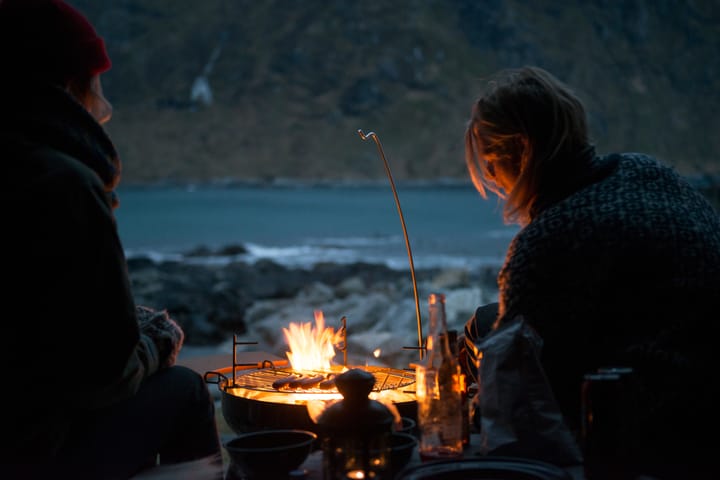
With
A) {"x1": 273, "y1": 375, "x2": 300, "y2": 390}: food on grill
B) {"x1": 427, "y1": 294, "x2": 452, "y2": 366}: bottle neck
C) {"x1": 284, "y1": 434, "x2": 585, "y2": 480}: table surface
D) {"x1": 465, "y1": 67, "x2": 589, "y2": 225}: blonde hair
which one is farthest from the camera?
{"x1": 273, "y1": 375, "x2": 300, "y2": 390}: food on grill

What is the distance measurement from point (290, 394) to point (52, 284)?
1.00 m

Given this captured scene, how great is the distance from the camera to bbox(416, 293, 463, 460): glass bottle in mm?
1747

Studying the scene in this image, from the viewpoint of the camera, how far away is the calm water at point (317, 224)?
26.7 metres

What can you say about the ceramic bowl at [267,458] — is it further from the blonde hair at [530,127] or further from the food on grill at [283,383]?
the blonde hair at [530,127]

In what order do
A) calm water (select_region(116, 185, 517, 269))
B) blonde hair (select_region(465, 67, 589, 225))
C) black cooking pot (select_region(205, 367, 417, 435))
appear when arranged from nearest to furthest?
blonde hair (select_region(465, 67, 589, 225)) < black cooking pot (select_region(205, 367, 417, 435)) < calm water (select_region(116, 185, 517, 269))

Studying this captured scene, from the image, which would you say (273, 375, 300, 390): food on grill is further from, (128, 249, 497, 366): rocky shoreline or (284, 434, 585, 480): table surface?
(128, 249, 497, 366): rocky shoreline

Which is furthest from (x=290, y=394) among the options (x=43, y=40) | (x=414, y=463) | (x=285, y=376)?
(x=43, y=40)

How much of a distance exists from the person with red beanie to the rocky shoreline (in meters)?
1.74

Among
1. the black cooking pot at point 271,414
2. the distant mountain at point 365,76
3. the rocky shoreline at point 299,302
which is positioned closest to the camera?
the black cooking pot at point 271,414

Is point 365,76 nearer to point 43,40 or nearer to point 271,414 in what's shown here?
point 271,414

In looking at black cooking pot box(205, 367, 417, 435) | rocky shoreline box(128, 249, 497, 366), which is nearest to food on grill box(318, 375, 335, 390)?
black cooking pot box(205, 367, 417, 435)

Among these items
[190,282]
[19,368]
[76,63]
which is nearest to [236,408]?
[19,368]

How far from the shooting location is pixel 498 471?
1548mm

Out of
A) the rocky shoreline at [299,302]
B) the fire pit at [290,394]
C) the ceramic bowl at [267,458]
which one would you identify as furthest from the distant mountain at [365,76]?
the ceramic bowl at [267,458]
